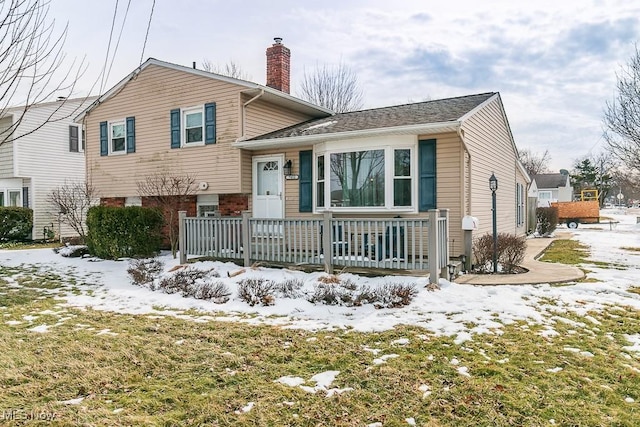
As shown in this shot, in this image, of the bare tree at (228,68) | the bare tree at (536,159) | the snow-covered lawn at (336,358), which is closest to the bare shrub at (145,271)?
the snow-covered lawn at (336,358)

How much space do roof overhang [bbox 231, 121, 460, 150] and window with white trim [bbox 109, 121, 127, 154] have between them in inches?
188

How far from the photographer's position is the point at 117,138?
1434 cm

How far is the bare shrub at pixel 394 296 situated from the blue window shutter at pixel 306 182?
15.1 feet

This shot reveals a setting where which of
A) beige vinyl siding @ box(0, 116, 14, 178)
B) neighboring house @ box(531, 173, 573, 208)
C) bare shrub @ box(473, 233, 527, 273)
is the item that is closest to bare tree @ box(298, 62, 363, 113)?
beige vinyl siding @ box(0, 116, 14, 178)

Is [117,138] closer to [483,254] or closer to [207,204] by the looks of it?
[207,204]

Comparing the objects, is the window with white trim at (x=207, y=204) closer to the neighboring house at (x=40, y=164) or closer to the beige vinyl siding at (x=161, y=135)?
the beige vinyl siding at (x=161, y=135)

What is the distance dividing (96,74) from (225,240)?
5.86 metres

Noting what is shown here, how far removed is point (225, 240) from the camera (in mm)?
10062

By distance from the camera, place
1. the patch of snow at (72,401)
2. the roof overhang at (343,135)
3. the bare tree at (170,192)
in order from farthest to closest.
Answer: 1. the bare tree at (170,192)
2. the roof overhang at (343,135)
3. the patch of snow at (72,401)

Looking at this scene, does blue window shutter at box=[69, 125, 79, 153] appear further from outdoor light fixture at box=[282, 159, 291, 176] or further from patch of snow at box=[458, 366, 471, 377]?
patch of snow at box=[458, 366, 471, 377]

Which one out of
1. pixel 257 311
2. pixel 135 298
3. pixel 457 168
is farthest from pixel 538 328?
pixel 135 298

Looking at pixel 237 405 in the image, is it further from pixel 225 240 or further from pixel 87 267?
pixel 87 267

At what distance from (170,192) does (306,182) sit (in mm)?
Answer: 4182

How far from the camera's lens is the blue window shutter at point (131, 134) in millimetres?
13828
